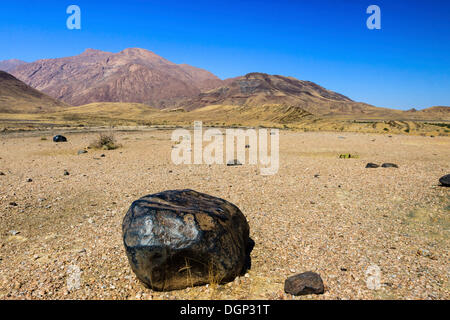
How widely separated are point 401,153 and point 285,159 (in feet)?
22.7

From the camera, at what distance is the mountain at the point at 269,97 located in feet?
403

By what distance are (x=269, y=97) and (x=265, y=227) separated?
124606 millimetres

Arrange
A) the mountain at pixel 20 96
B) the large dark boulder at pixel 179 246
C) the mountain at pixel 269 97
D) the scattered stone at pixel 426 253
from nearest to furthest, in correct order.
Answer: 1. the large dark boulder at pixel 179 246
2. the scattered stone at pixel 426 253
3. the mountain at pixel 20 96
4. the mountain at pixel 269 97

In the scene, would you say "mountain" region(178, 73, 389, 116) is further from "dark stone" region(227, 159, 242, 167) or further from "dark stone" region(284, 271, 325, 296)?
"dark stone" region(284, 271, 325, 296)

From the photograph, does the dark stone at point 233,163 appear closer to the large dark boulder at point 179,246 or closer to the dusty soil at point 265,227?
the dusty soil at point 265,227

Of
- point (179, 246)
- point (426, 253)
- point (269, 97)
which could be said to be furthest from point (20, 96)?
point (426, 253)

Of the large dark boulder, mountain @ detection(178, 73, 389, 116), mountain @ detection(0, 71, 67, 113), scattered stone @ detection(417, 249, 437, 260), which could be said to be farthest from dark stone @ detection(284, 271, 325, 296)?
mountain @ detection(0, 71, 67, 113)

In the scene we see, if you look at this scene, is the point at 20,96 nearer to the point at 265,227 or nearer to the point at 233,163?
the point at 233,163

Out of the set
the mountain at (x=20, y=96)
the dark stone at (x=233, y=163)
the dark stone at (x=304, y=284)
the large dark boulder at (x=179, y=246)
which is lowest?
the dark stone at (x=304, y=284)

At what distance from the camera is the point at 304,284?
12.6 feet

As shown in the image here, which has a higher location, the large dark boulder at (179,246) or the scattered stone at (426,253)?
the large dark boulder at (179,246)

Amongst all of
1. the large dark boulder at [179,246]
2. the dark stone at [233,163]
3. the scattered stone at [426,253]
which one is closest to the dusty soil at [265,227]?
the scattered stone at [426,253]

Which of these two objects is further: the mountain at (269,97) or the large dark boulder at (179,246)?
the mountain at (269,97)

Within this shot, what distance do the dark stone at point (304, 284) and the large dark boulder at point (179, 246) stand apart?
75 cm
